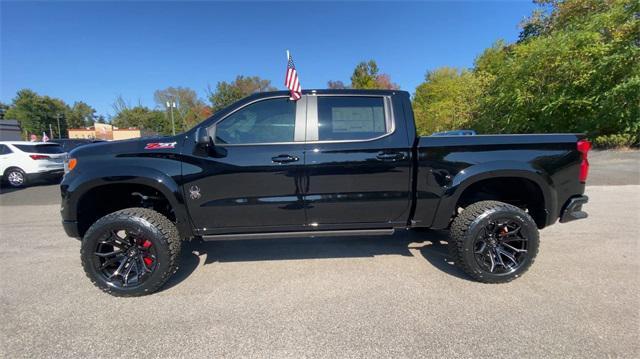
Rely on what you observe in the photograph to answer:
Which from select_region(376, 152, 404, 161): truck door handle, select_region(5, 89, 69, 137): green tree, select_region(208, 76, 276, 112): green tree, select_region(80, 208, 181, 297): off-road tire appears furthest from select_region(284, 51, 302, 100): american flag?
select_region(5, 89, 69, 137): green tree

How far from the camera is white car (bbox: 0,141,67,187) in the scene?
8805mm

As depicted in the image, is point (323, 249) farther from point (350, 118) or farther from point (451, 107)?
point (451, 107)

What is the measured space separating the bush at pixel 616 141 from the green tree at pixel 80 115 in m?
113

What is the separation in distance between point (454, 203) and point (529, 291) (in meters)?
1.02

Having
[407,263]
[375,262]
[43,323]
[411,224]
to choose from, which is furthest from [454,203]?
[43,323]

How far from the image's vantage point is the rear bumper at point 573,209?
9.57ft

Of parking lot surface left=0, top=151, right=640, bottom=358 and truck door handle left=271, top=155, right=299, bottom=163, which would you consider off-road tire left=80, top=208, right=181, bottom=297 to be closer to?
parking lot surface left=0, top=151, right=640, bottom=358

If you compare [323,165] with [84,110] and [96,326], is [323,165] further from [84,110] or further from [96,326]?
[84,110]

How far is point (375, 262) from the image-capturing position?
10.9ft

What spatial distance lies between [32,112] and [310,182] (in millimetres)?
101249

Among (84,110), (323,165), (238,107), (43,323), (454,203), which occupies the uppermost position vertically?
(84,110)

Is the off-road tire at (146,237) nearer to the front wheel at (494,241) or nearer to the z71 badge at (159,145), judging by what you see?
the z71 badge at (159,145)

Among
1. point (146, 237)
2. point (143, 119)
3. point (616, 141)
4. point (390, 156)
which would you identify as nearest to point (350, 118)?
point (390, 156)

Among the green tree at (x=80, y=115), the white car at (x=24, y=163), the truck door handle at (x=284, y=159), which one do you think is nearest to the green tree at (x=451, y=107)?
the truck door handle at (x=284, y=159)
